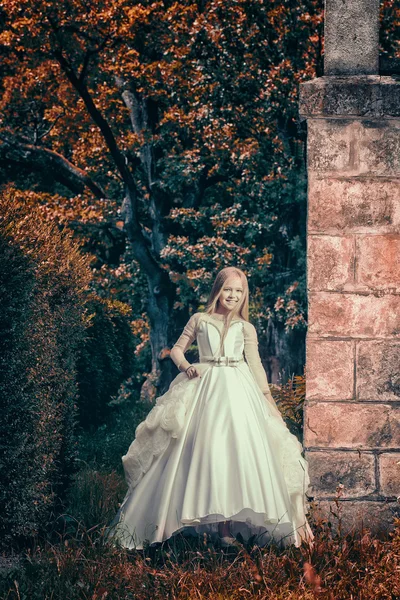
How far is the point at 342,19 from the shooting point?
5.59 m

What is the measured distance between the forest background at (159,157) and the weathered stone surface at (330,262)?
4.98m

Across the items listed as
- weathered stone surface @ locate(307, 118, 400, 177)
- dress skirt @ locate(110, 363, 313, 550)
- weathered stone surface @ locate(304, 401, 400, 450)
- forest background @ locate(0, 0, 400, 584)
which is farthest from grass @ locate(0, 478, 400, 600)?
forest background @ locate(0, 0, 400, 584)

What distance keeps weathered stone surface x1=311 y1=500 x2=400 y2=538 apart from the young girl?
0.14 metres

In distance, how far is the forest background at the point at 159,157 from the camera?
1345cm

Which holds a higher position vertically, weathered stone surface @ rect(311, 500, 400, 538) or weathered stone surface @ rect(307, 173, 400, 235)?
weathered stone surface @ rect(307, 173, 400, 235)

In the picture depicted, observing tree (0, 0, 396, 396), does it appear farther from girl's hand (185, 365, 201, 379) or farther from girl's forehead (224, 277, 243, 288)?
girl's hand (185, 365, 201, 379)

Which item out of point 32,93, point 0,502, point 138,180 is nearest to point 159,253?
point 138,180

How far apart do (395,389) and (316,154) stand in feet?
5.04

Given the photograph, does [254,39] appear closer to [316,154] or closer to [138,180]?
[138,180]

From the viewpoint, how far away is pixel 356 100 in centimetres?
551

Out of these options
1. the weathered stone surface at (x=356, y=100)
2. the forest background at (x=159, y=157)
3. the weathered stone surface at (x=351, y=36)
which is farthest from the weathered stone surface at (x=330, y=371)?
the forest background at (x=159, y=157)

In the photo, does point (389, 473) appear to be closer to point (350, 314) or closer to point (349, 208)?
point (350, 314)

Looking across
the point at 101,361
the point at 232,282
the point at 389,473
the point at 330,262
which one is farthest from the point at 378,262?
the point at 101,361

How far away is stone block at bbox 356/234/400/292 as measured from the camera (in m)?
5.48
